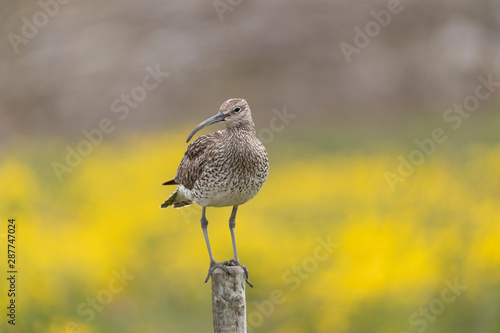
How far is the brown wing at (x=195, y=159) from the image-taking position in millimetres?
6160

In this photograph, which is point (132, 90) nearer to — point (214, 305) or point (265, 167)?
point (265, 167)

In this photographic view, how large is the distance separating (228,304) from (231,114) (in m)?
1.61

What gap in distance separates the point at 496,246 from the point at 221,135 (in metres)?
6.41

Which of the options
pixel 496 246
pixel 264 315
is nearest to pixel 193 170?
pixel 264 315

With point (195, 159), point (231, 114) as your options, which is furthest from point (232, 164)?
point (195, 159)

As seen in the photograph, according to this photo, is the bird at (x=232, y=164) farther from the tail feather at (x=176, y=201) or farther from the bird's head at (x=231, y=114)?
the tail feather at (x=176, y=201)

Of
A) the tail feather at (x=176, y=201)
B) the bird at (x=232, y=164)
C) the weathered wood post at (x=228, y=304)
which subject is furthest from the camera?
the tail feather at (x=176, y=201)

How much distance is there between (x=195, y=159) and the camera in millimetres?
6320

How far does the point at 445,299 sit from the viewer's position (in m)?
10.2

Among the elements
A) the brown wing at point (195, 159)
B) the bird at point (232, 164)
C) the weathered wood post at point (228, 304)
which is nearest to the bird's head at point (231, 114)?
the bird at point (232, 164)

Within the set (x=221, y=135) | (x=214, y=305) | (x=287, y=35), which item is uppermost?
(x=287, y=35)

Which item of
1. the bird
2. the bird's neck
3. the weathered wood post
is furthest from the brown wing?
the weathered wood post

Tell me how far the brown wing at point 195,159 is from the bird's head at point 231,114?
42 centimetres

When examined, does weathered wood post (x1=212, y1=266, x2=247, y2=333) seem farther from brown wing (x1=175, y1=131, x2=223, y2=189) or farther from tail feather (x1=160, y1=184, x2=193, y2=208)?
tail feather (x1=160, y1=184, x2=193, y2=208)
